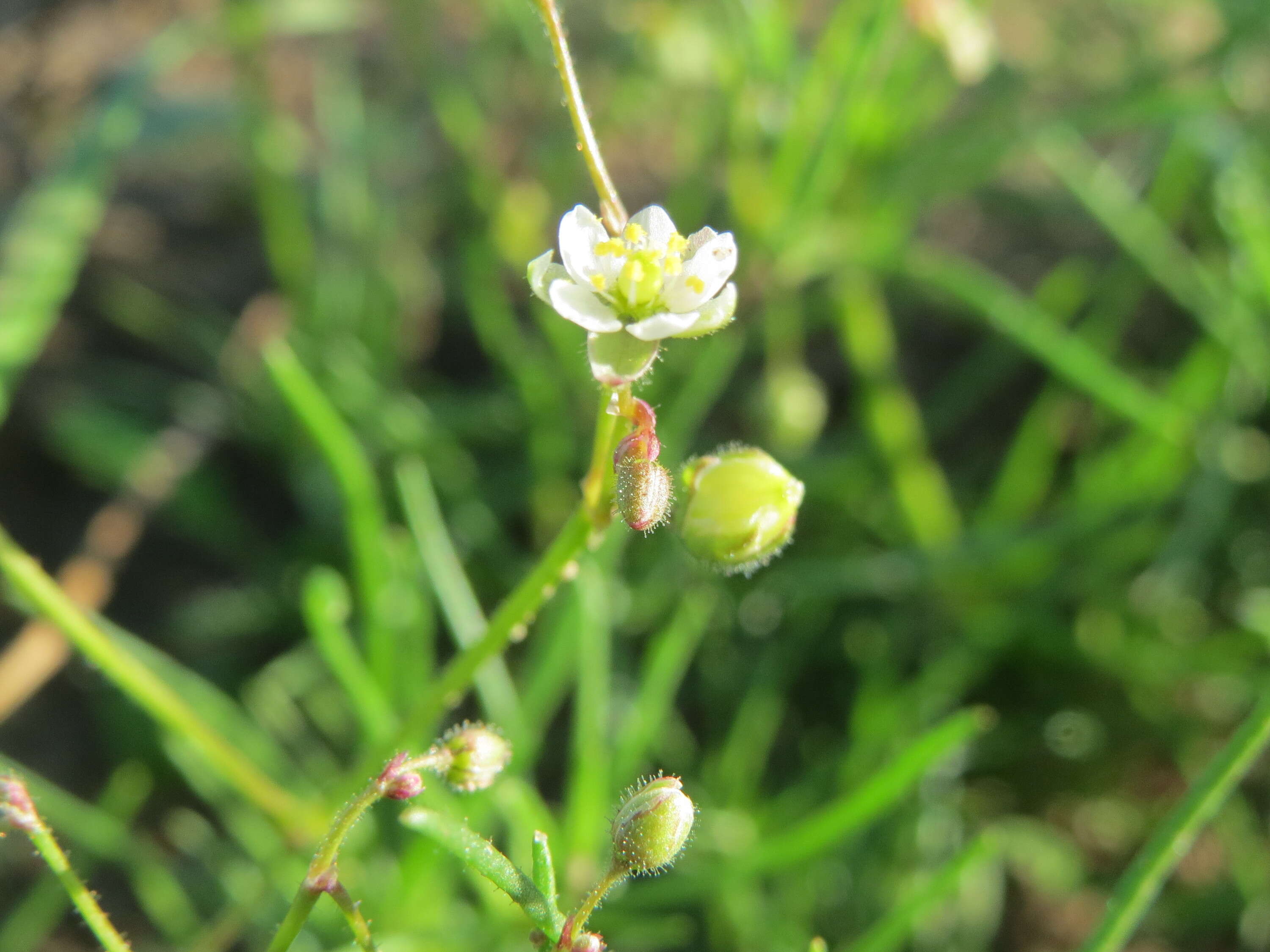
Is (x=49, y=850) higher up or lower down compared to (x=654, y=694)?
lower down

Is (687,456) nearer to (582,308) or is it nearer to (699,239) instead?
(699,239)

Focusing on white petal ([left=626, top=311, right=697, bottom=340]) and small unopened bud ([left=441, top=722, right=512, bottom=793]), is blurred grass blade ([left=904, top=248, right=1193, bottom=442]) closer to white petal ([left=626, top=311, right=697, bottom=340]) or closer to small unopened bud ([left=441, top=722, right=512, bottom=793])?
white petal ([left=626, top=311, right=697, bottom=340])

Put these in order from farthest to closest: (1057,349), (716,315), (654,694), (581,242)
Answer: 1. (1057,349)
2. (654,694)
3. (581,242)
4. (716,315)

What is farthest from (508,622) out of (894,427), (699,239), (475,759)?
(894,427)

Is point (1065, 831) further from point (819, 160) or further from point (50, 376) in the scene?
point (50, 376)

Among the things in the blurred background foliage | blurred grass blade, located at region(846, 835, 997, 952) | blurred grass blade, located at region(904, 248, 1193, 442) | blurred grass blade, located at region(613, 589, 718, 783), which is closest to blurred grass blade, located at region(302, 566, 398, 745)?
the blurred background foliage

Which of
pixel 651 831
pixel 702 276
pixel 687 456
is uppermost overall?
pixel 687 456
